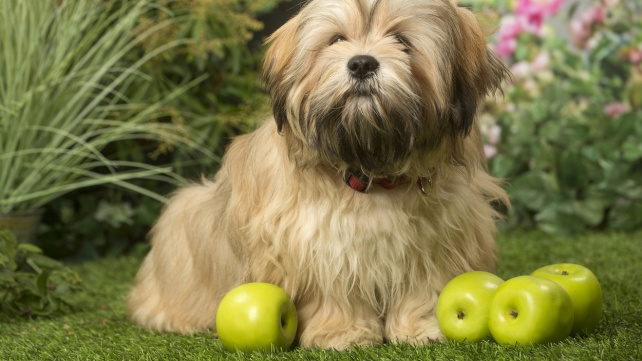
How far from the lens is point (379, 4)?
195cm

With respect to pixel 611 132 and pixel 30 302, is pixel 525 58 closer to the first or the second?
pixel 611 132

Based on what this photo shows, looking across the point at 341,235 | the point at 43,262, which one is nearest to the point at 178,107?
the point at 43,262

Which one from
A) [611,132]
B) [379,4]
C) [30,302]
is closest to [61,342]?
[30,302]

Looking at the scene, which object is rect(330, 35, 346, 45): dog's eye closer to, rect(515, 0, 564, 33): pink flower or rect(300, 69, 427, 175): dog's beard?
rect(300, 69, 427, 175): dog's beard

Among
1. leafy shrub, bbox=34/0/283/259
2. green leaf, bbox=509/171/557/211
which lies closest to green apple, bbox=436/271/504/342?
leafy shrub, bbox=34/0/283/259

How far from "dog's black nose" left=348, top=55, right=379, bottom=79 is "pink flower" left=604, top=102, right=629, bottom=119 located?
2.99m

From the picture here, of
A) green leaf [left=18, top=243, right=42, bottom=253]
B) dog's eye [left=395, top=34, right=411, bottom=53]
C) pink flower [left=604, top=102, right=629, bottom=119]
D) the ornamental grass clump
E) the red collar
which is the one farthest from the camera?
pink flower [left=604, top=102, right=629, bottom=119]

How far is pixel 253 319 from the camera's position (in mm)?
2006

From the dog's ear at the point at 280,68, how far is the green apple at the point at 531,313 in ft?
2.36

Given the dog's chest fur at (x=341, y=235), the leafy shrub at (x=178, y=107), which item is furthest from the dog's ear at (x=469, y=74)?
the leafy shrub at (x=178, y=107)

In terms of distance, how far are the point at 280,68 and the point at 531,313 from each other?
884mm

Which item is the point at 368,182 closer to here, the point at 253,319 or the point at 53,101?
the point at 253,319

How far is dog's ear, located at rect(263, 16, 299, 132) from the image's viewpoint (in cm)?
207

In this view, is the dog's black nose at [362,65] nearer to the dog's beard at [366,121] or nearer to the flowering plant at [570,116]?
the dog's beard at [366,121]
